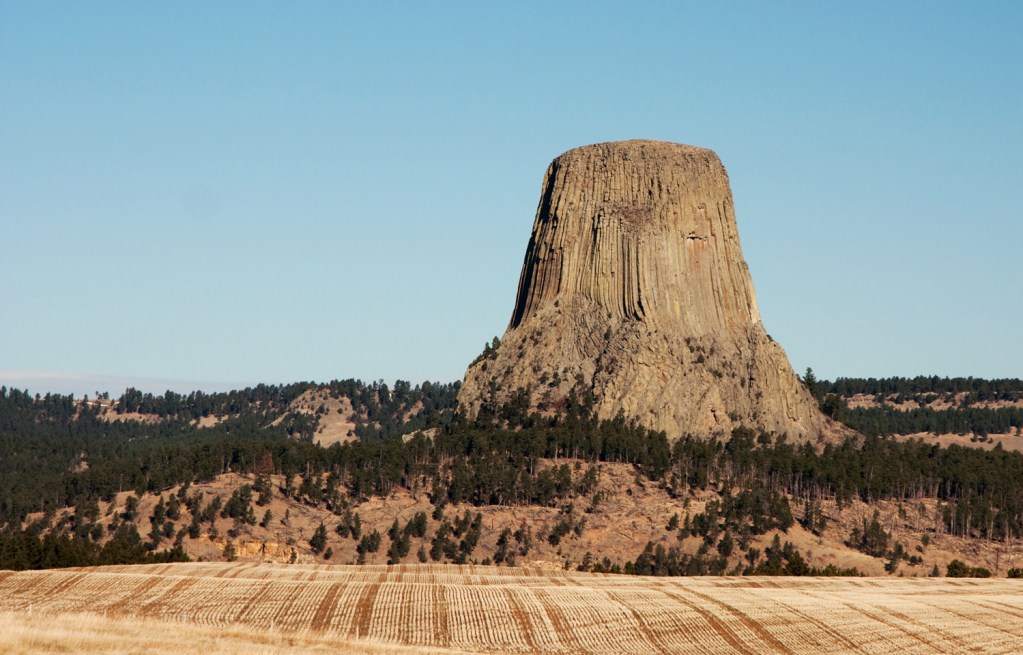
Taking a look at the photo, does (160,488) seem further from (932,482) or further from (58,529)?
(932,482)

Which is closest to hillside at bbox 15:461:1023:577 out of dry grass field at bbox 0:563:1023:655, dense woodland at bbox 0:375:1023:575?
dense woodland at bbox 0:375:1023:575

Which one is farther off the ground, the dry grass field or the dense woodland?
the dense woodland

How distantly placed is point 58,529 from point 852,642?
4277 inches

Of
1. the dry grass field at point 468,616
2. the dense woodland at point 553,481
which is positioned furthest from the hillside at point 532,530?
the dry grass field at point 468,616

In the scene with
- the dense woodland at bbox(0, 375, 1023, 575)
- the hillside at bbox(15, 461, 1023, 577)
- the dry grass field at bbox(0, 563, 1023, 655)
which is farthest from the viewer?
the dense woodland at bbox(0, 375, 1023, 575)

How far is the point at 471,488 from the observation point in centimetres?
18088

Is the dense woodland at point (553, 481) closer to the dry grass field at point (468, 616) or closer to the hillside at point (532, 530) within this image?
the hillside at point (532, 530)

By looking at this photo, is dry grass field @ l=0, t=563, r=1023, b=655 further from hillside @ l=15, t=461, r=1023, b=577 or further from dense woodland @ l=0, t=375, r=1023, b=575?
dense woodland @ l=0, t=375, r=1023, b=575

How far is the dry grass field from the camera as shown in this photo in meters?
73.0

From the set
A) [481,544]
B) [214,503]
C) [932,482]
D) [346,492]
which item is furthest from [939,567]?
[214,503]

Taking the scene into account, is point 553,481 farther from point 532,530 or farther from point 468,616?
point 468,616

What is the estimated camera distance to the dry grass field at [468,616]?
73000mm

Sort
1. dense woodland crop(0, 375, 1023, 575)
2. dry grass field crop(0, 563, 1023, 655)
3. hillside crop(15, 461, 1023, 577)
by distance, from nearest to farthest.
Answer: dry grass field crop(0, 563, 1023, 655) → hillside crop(15, 461, 1023, 577) → dense woodland crop(0, 375, 1023, 575)

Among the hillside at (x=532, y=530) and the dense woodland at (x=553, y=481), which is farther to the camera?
the dense woodland at (x=553, y=481)
